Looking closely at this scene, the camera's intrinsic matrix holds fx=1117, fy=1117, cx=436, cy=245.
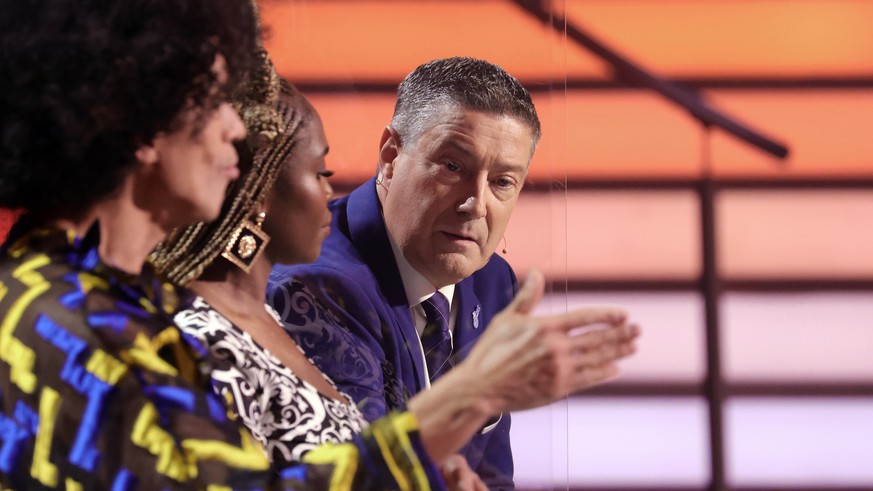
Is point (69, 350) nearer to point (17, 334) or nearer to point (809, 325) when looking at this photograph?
point (17, 334)

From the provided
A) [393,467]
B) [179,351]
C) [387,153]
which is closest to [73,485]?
[179,351]

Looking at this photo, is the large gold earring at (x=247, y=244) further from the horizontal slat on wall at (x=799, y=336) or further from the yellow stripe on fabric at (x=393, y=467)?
the horizontal slat on wall at (x=799, y=336)

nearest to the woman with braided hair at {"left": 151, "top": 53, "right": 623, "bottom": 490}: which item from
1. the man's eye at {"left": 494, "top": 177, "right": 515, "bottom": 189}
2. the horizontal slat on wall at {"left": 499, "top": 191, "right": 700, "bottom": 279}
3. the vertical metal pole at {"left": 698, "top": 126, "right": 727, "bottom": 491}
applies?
the man's eye at {"left": 494, "top": 177, "right": 515, "bottom": 189}

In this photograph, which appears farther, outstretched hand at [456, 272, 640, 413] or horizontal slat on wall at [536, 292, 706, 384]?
horizontal slat on wall at [536, 292, 706, 384]

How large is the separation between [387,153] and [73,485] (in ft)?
2.09

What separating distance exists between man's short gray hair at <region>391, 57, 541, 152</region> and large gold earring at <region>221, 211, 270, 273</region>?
28cm

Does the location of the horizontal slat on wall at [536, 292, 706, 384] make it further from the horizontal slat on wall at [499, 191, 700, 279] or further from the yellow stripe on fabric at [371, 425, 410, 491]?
the yellow stripe on fabric at [371, 425, 410, 491]

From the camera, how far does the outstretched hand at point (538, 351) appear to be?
1.08 metres

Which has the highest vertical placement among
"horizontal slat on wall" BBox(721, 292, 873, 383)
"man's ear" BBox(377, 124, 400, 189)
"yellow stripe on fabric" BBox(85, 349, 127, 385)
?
"man's ear" BBox(377, 124, 400, 189)

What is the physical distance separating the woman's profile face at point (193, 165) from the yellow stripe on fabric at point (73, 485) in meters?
0.27

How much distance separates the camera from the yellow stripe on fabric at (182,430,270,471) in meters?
0.98

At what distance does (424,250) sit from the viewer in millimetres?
1410

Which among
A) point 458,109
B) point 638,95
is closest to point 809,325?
point 638,95

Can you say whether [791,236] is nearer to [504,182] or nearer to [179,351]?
[504,182]
